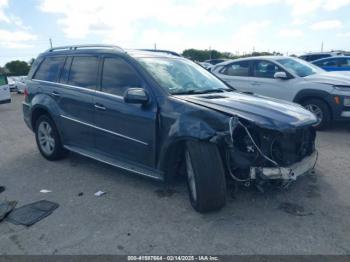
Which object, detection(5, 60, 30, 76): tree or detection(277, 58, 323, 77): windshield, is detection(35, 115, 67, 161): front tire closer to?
detection(277, 58, 323, 77): windshield

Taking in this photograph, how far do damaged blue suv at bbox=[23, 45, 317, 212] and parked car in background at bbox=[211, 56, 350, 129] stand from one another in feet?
10.7

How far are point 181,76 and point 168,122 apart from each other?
99 centimetres

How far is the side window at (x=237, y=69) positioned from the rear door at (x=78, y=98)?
193 inches

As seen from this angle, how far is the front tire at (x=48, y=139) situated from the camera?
18.6 feet

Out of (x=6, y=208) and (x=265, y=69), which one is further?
(x=265, y=69)

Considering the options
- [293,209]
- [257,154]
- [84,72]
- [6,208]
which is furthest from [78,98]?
[293,209]

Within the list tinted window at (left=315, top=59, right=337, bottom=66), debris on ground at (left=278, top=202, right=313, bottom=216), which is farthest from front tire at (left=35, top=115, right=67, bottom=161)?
tinted window at (left=315, top=59, right=337, bottom=66)

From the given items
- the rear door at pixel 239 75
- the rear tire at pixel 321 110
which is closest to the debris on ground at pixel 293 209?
the rear tire at pixel 321 110

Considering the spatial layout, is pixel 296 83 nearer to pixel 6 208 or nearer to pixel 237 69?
pixel 237 69

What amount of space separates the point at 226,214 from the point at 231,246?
0.61 meters

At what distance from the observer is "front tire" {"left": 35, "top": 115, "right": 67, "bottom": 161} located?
567 centimetres

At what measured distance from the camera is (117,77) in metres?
4.61

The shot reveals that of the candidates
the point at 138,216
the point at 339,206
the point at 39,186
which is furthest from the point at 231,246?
the point at 39,186

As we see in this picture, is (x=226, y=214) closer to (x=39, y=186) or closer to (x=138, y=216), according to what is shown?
(x=138, y=216)
